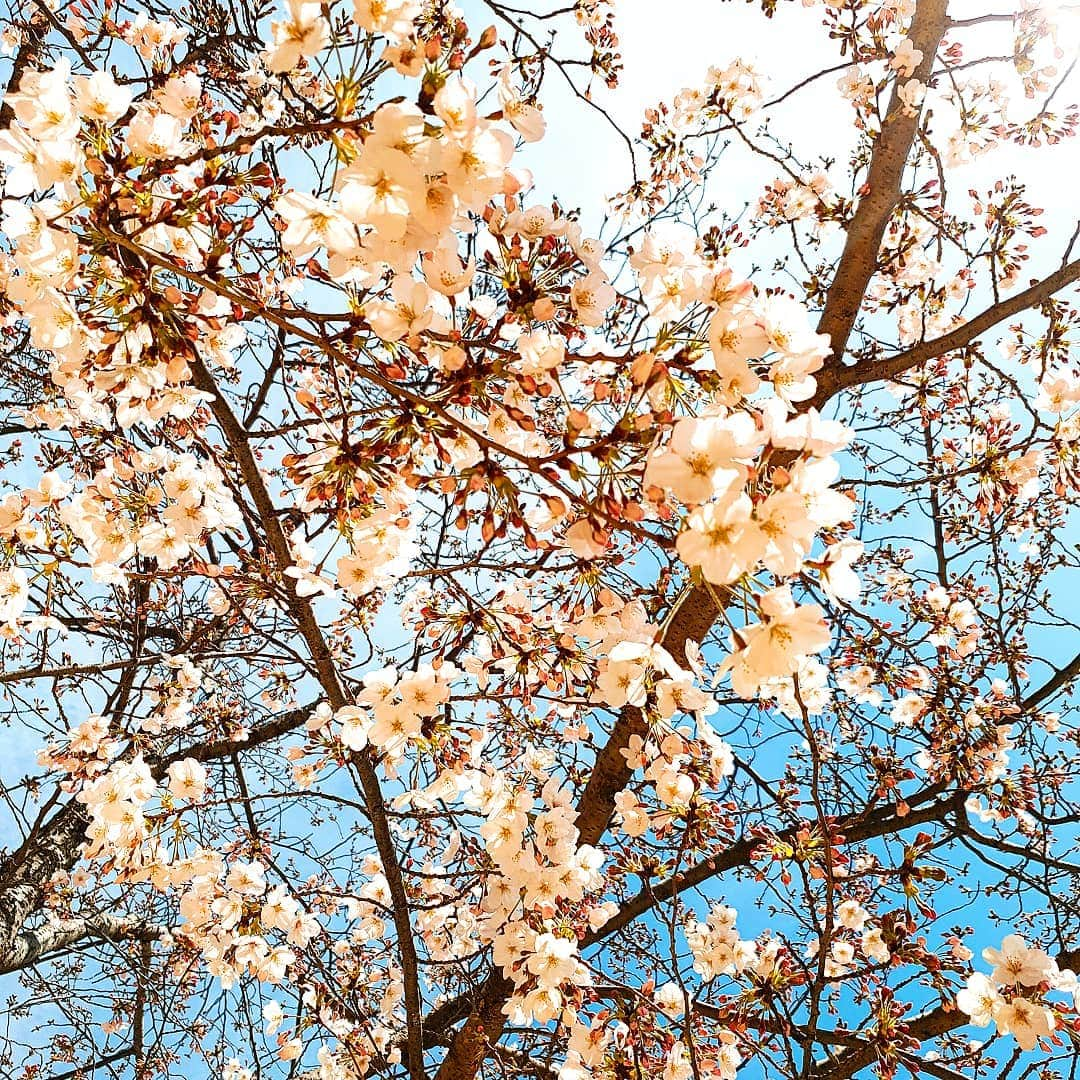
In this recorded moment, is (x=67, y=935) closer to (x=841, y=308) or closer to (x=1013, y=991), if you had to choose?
(x=1013, y=991)

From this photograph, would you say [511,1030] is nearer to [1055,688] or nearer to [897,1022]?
[897,1022]

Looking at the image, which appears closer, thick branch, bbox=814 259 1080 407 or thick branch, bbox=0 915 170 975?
thick branch, bbox=814 259 1080 407

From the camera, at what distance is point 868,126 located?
3309 mm

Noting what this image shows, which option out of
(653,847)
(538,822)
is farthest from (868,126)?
(653,847)

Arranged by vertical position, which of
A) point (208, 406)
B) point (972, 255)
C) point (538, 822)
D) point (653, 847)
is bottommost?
point (538, 822)

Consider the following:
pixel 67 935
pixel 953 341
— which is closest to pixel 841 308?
pixel 953 341

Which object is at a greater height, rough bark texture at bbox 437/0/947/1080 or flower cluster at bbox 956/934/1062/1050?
rough bark texture at bbox 437/0/947/1080

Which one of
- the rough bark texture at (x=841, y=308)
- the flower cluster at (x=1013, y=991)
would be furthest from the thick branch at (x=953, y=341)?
the flower cluster at (x=1013, y=991)

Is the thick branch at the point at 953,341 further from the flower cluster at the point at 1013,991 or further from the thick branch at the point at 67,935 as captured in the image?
the thick branch at the point at 67,935

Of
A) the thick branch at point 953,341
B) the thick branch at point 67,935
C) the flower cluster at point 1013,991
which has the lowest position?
the flower cluster at point 1013,991

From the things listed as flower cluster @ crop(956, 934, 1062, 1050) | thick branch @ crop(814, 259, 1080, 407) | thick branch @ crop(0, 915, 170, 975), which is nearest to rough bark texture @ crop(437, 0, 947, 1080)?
thick branch @ crop(814, 259, 1080, 407)

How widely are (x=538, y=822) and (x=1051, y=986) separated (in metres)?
1.56

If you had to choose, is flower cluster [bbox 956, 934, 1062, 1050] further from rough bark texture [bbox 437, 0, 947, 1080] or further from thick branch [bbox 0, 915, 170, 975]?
thick branch [bbox 0, 915, 170, 975]

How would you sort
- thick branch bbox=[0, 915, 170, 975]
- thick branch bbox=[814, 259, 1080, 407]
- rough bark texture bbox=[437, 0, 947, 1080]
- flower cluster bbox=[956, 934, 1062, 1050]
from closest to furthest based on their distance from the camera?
flower cluster bbox=[956, 934, 1062, 1050]
thick branch bbox=[814, 259, 1080, 407]
rough bark texture bbox=[437, 0, 947, 1080]
thick branch bbox=[0, 915, 170, 975]
